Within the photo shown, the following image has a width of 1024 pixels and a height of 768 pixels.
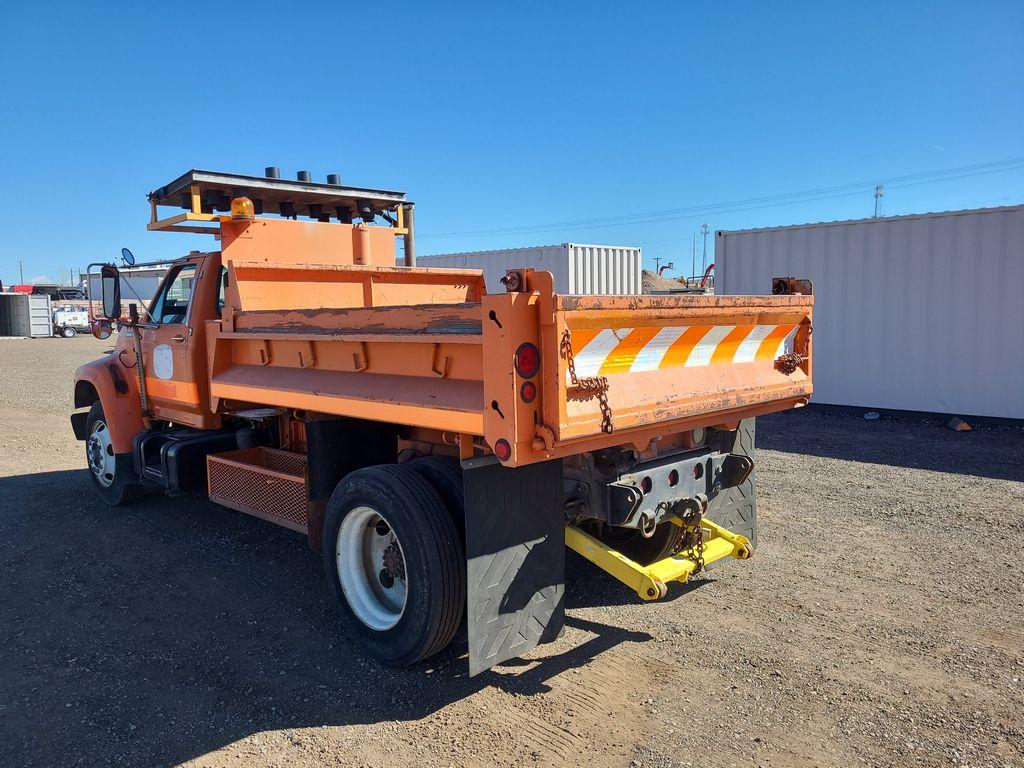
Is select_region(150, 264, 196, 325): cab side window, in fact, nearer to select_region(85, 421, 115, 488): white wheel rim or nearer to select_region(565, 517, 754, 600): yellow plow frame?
select_region(85, 421, 115, 488): white wheel rim

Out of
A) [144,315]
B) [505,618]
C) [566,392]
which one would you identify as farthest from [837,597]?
[144,315]

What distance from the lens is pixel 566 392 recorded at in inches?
118

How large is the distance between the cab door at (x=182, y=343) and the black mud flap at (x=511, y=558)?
10.4 ft

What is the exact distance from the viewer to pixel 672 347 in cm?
360

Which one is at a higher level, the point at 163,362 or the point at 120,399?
the point at 163,362

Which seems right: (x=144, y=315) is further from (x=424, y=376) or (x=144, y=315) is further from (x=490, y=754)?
(x=490, y=754)

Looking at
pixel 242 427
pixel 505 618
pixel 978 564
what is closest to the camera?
pixel 505 618

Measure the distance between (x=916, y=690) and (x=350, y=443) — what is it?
322 centimetres

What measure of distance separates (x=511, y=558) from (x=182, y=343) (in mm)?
3556

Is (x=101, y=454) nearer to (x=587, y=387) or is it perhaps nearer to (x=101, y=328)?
(x=101, y=328)

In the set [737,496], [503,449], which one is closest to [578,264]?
[737,496]

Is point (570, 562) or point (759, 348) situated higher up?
point (759, 348)

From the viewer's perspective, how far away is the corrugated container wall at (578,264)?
16938 mm

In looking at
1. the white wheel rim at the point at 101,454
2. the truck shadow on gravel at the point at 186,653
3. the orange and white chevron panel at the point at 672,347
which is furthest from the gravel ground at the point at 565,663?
the orange and white chevron panel at the point at 672,347
